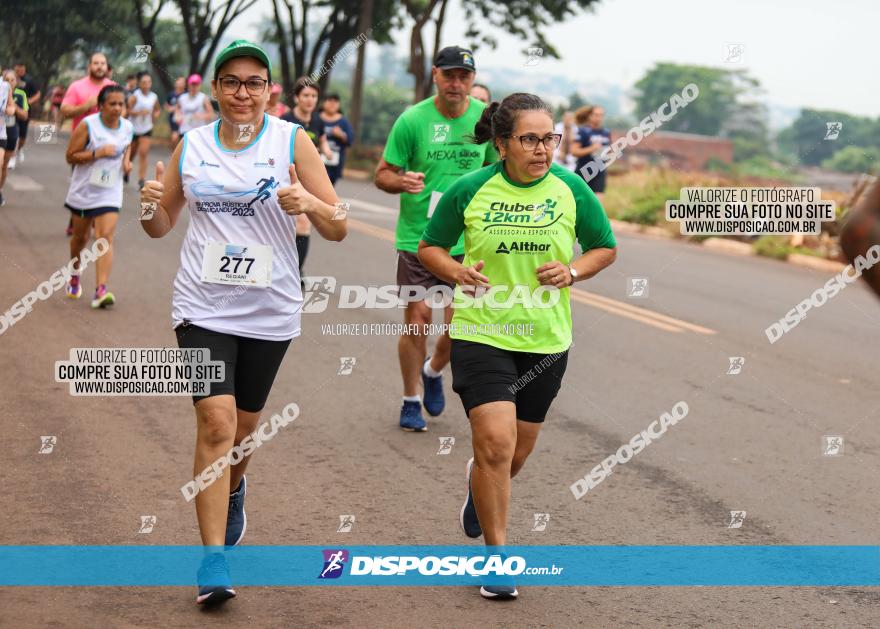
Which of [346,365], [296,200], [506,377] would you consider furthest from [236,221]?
[346,365]

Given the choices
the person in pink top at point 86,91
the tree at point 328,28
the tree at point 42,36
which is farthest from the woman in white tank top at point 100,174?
the tree at point 328,28

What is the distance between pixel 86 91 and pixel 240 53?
30.1 ft

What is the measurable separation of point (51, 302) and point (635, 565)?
293 inches

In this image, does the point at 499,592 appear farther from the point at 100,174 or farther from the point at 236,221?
the point at 100,174

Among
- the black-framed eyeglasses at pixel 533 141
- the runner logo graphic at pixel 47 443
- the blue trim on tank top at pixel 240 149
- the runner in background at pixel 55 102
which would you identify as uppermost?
the black-framed eyeglasses at pixel 533 141

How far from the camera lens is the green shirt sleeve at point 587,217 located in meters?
5.34

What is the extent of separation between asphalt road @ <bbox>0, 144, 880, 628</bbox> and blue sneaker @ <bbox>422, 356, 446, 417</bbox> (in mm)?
111

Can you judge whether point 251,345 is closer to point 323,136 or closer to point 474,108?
point 474,108

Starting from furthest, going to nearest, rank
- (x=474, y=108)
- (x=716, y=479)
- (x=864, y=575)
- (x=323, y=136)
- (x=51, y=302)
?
(x=323, y=136) < (x=51, y=302) < (x=474, y=108) < (x=716, y=479) < (x=864, y=575)

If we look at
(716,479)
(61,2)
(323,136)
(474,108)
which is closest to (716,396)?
(716,479)

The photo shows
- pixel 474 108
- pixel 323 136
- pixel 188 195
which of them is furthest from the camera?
pixel 323 136

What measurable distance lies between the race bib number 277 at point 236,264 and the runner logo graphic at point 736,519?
2602 millimetres

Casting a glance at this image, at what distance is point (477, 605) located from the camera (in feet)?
16.4

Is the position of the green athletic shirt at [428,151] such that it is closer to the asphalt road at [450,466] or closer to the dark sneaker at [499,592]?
the asphalt road at [450,466]
